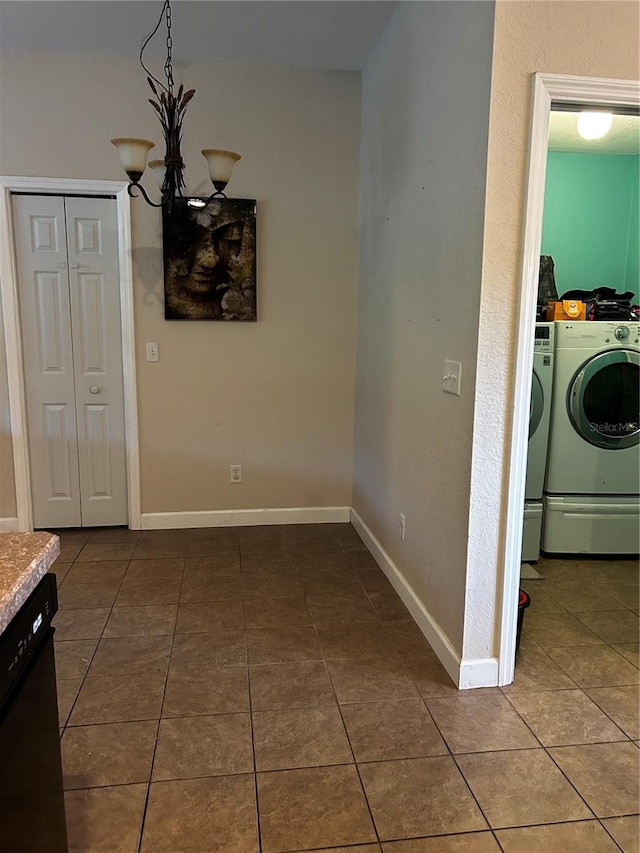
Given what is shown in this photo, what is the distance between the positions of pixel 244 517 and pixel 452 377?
2028 mm

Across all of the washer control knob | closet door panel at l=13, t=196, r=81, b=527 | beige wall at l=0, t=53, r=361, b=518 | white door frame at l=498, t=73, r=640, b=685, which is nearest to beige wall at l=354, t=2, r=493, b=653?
white door frame at l=498, t=73, r=640, b=685

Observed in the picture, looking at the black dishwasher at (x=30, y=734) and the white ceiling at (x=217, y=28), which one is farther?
the white ceiling at (x=217, y=28)

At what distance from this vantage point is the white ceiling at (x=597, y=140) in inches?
127

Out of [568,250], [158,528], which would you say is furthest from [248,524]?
[568,250]

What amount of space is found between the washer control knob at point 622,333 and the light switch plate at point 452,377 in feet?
4.98

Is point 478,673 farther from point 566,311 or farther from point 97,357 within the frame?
point 97,357

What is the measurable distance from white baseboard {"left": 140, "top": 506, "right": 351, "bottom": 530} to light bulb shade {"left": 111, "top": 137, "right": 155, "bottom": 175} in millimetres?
2015

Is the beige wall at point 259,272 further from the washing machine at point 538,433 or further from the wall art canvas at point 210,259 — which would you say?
the washing machine at point 538,433

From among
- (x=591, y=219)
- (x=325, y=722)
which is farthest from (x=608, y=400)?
(x=325, y=722)

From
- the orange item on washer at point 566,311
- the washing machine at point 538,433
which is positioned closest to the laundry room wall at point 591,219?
the orange item on washer at point 566,311

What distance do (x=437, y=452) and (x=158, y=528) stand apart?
2.07 meters

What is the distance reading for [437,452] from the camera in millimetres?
2314

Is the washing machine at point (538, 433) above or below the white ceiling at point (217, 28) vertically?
below

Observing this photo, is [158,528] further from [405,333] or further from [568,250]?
[568,250]
